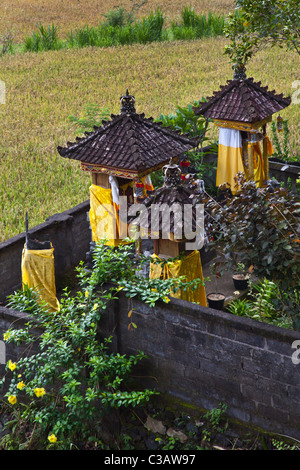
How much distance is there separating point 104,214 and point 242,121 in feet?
10.1

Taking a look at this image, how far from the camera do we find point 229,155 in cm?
1249

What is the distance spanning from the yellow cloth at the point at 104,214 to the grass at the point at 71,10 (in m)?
23.8

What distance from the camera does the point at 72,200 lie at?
552 inches

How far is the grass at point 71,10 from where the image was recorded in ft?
111

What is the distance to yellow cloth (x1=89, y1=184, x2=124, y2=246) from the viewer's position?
10.6 meters

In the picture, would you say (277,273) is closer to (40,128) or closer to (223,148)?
(223,148)

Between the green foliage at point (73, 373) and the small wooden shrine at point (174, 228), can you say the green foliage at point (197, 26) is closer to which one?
the small wooden shrine at point (174, 228)

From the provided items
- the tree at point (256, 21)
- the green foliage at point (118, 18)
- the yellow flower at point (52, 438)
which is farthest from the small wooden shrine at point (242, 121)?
the green foliage at point (118, 18)

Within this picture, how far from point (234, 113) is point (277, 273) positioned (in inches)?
212

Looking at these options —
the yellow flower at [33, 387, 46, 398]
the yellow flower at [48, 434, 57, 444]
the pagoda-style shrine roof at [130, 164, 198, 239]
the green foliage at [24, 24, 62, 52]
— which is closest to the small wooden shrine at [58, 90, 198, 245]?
the pagoda-style shrine roof at [130, 164, 198, 239]

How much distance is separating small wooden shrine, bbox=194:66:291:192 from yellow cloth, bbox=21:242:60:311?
12.7ft

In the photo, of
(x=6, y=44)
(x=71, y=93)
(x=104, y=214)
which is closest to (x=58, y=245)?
(x=104, y=214)

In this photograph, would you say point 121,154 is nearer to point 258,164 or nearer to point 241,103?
point 241,103

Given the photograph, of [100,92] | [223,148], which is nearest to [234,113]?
[223,148]
